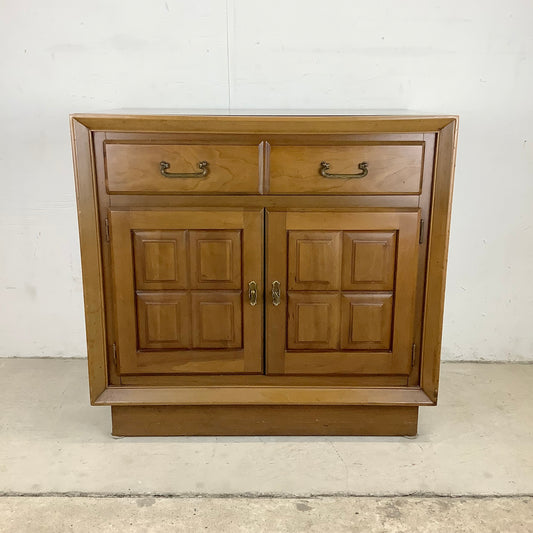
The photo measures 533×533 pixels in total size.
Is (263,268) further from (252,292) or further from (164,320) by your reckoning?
(164,320)

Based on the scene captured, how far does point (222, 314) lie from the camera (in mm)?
1809

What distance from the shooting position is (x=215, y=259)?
1.77 metres

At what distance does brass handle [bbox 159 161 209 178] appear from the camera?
168cm

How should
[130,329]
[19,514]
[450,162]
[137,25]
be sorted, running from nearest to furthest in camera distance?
[19,514] → [450,162] → [130,329] → [137,25]

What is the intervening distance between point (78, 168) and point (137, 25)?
79 centimetres

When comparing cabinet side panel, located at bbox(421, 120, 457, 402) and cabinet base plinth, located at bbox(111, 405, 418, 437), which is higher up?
cabinet side panel, located at bbox(421, 120, 457, 402)

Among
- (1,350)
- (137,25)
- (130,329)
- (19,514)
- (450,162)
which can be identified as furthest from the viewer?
(1,350)

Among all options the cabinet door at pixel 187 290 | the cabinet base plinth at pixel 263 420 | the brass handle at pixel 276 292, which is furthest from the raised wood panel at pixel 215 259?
the cabinet base plinth at pixel 263 420

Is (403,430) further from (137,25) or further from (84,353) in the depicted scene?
(137,25)

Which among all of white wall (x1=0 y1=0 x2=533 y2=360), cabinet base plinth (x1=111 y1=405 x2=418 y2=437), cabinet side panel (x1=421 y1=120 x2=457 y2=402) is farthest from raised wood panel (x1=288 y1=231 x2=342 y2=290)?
white wall (x1=0 y1=0 x2=533 y2=360)

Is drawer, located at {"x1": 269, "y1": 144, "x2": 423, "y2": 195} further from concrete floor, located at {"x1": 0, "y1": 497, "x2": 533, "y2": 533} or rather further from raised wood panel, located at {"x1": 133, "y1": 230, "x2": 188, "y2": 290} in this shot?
concrete floor, located at {"x1": 0, "y1": 497, "x2": 533, "y2": 533}

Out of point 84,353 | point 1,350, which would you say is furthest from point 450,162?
point 1,350

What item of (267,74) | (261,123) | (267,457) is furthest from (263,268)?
(267,74)

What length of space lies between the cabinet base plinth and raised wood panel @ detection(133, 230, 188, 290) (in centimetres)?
41
